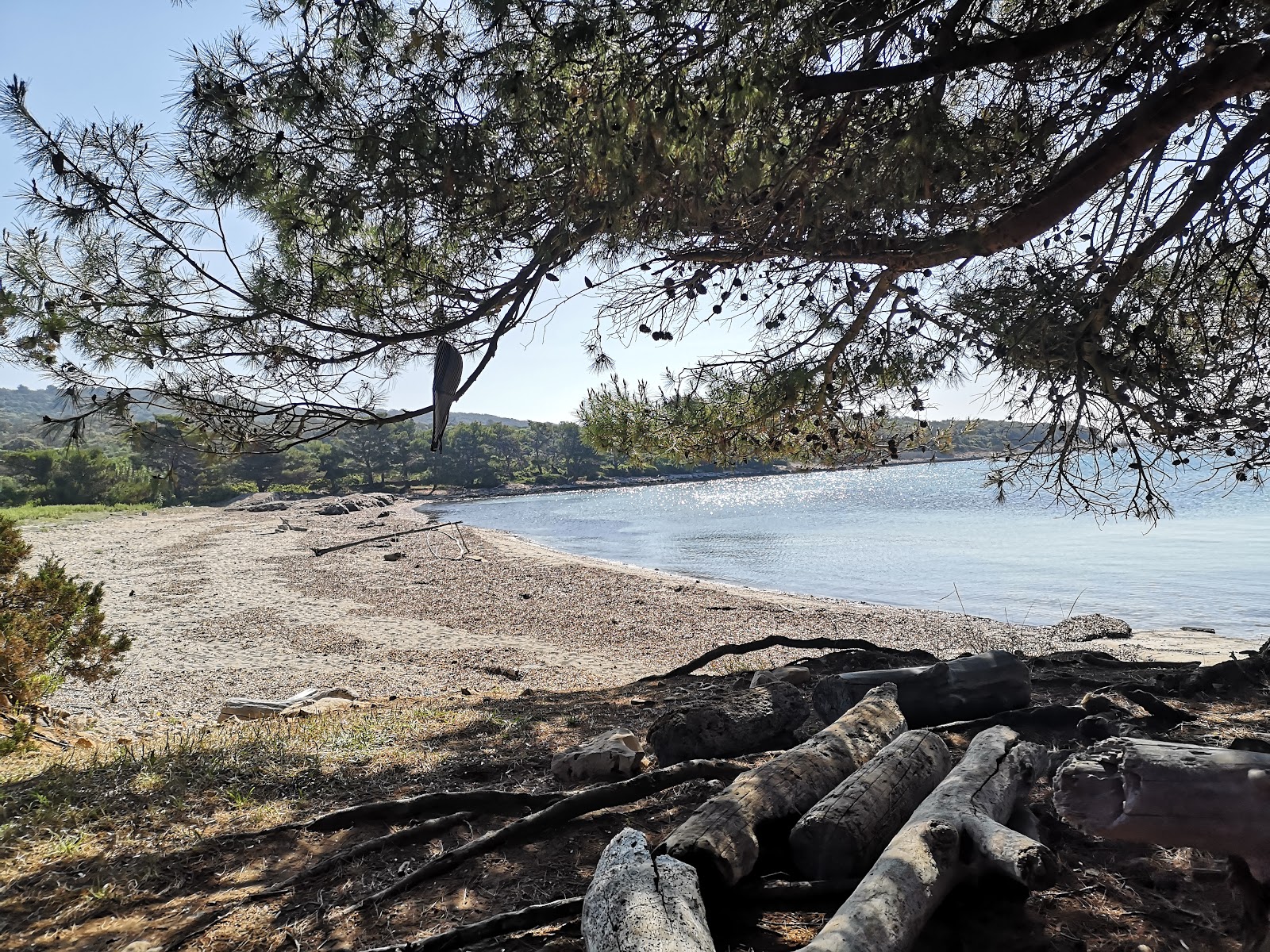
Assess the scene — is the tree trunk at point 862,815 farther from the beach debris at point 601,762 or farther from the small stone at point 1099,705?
the small stone at point 1099,705

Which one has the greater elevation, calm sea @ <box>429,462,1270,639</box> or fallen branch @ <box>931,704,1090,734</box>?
fallen branch @ <box>931,704,1090,734</box>

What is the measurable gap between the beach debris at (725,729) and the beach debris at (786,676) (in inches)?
48.2

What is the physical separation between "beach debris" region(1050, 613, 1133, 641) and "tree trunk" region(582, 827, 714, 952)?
34.7 ft

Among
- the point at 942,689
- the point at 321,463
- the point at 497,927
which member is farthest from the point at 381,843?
the point at 321,463

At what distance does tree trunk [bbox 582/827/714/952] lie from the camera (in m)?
1.65

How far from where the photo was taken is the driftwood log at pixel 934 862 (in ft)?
5.68

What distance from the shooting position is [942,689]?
3916 millimetres

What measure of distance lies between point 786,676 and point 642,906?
374 cm

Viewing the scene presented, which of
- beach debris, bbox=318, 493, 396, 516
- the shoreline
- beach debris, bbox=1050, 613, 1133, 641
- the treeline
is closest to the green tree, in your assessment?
the treeline

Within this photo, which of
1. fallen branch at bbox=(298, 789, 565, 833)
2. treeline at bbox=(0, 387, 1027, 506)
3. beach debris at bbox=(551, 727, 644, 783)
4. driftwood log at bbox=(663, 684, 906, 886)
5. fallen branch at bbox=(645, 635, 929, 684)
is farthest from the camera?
fallen branch at bbox=(645, 635, 929, 684)

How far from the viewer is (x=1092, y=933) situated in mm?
2016

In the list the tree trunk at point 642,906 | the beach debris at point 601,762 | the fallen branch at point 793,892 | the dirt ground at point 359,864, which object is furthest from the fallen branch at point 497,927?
the beach debris at point 601,762

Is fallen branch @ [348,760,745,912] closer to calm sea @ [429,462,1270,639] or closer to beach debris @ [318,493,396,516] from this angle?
calm sea @ [429,462,1270,639]

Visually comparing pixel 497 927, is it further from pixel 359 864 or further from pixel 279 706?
pixel 279 706
